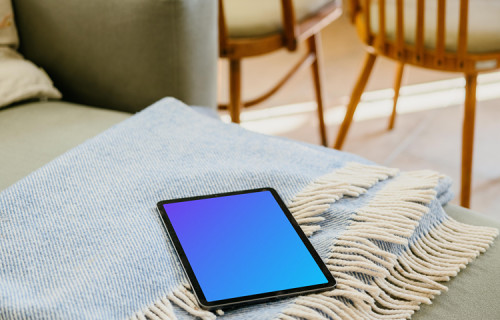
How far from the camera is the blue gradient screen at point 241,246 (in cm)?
59

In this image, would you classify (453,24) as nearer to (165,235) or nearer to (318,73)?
(318,73)

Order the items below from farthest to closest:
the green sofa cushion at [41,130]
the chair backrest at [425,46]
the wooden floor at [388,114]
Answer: the wooden floor at [388,114]
the chair backrest at [425,46]
the green sofa cushion at [41,130]

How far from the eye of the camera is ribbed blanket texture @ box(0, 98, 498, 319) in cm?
57

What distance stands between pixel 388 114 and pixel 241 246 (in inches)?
50.6

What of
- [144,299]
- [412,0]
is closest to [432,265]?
[144,299]

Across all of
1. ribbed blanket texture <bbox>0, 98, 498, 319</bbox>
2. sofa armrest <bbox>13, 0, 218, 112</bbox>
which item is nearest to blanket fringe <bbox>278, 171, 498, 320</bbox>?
ribbed blanket texture <bbox>0, 98, 498, 319</bbox>

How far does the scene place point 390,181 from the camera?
0.77m

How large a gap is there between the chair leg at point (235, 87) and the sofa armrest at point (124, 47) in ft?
0.91

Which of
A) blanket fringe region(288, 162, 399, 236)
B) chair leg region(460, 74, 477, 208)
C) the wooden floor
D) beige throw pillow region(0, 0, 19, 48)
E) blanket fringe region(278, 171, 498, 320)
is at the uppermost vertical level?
beige throw pillow region(0, 0, 19, 48)

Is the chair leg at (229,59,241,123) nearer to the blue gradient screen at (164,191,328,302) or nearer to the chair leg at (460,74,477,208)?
the chair leg at (460,74,477,208)

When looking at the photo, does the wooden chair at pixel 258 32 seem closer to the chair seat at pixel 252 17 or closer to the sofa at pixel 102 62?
the chair seat at pixel 252 17

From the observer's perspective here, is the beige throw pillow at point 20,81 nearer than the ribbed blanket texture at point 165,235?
No

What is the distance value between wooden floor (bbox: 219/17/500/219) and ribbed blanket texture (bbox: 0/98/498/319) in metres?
0.77

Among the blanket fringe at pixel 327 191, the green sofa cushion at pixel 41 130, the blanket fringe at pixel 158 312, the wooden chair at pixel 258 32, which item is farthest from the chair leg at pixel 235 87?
the blanket fringe at pixel 158 312
